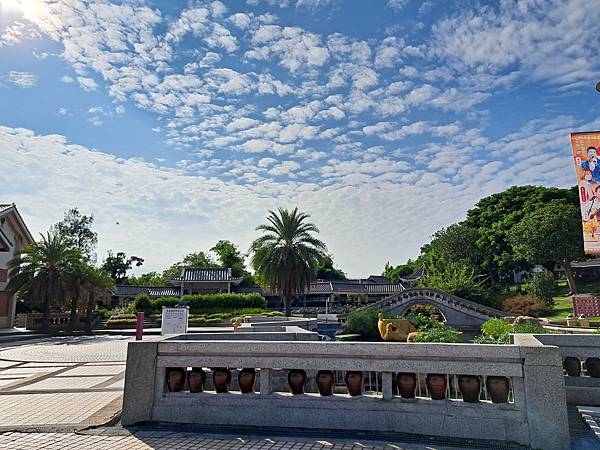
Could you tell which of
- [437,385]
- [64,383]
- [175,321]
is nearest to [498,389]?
[437,385]

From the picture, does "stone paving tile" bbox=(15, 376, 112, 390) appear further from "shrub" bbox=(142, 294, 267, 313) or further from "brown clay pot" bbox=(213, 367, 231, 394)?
"shrub" bbox=(142, 294, 267, 313)

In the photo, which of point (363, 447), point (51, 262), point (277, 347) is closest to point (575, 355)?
point (363, 447)

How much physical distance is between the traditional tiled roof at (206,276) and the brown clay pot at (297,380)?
1761 inches

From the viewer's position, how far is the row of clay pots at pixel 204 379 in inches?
222

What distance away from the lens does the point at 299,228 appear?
3256 centimetres

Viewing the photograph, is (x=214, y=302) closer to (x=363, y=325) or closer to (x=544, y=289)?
(x=363, y=325)

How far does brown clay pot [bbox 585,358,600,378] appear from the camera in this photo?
6.92m

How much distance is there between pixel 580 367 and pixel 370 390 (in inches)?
146

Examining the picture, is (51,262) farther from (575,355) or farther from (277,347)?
(575,355)

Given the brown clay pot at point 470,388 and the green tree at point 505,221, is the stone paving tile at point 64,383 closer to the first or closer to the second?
the brown clay pot at point 470,388

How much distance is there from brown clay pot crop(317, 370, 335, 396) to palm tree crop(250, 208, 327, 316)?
85.9 ft

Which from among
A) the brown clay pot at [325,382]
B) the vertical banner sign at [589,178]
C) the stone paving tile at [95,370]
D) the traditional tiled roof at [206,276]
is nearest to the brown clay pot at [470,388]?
the brown clay pot at [325,382]

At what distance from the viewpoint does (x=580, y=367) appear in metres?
7.05

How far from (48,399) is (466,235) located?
45886mm
